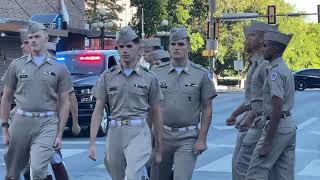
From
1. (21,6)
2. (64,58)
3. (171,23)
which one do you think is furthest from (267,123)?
(171,23)

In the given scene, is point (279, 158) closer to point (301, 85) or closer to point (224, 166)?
point (224, 166)

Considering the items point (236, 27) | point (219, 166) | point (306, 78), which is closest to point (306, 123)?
point (219, 166)

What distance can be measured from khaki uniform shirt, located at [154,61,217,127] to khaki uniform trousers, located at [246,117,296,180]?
2.42 ft

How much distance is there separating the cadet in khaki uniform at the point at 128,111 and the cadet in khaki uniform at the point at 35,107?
678 mm

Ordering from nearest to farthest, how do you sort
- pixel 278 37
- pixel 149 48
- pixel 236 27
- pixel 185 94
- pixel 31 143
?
pixel 278 37, pixel 185 94, pixel 31 143, pixel 149 48, pixel 236 27

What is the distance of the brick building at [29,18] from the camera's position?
1189 inches

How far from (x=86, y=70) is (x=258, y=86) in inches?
410

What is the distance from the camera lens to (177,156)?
7020mm

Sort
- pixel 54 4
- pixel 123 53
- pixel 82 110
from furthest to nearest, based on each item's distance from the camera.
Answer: pixel 54 4 < pixel 82 110 < pixel 123 53

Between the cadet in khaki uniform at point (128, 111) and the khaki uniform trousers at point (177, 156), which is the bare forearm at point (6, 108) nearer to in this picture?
the cadet in khaki uniform at point (128, 111)

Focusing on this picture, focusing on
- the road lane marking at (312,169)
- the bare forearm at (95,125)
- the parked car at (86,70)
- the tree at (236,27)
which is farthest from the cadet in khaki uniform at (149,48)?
the tree at (236,27)

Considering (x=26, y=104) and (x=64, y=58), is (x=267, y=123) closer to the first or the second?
(x=26, y=104)

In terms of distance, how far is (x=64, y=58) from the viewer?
17.5 meters

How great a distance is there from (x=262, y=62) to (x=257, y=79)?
18 centimetres
